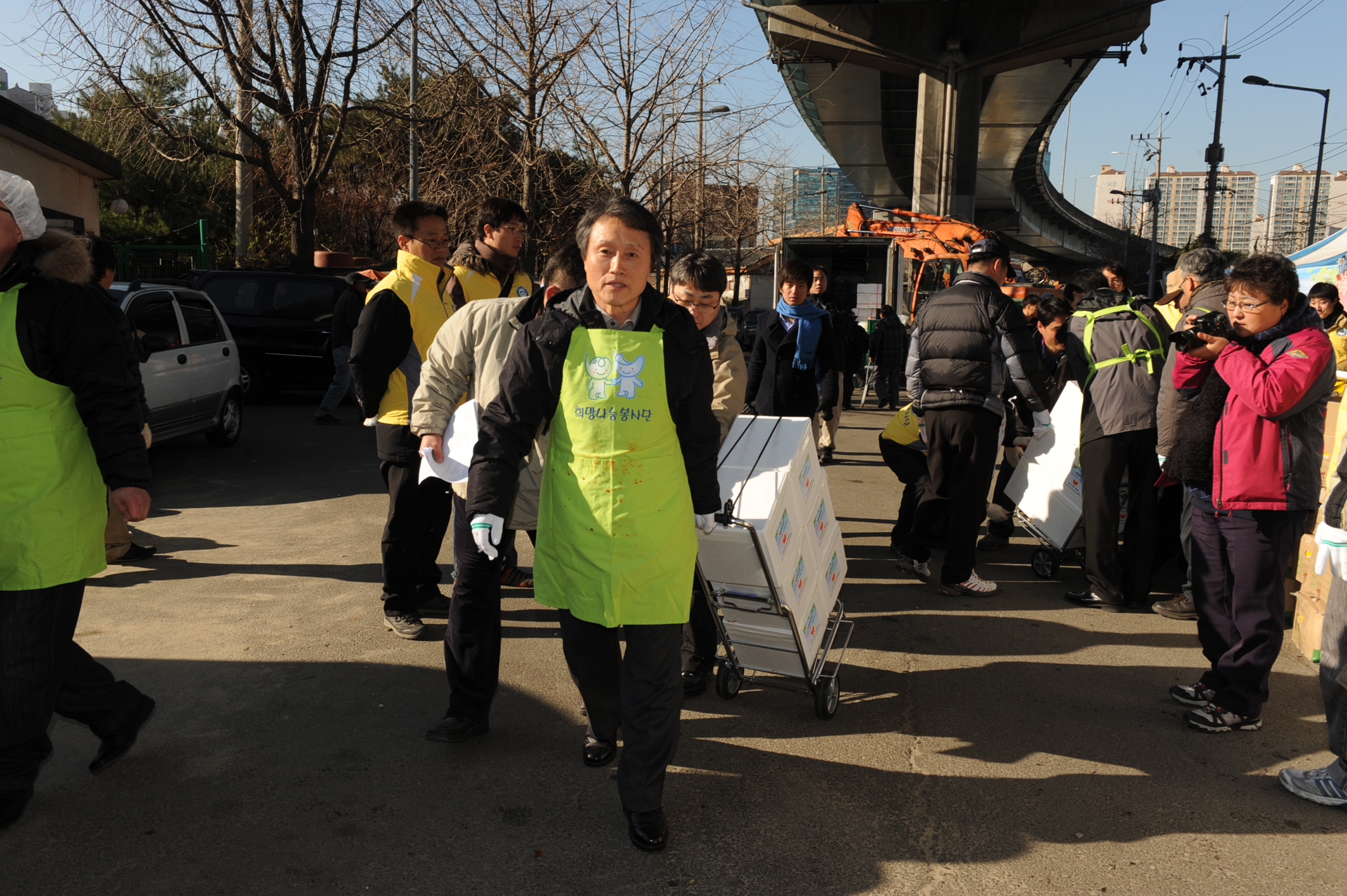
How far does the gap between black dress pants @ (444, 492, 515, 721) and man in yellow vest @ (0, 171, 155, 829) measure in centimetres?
107

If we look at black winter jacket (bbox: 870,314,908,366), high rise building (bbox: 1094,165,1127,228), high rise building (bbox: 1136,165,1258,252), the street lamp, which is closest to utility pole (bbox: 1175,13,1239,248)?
the street lamp

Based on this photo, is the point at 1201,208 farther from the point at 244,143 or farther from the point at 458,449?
the point at 458,449

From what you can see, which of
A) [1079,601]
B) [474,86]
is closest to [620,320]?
[1079,601]

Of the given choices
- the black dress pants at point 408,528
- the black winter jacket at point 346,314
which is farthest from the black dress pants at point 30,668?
the black winter jacket at point 346,314

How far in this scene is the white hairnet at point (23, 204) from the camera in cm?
305

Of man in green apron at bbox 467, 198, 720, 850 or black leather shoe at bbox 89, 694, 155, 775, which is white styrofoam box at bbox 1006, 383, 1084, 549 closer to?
man in green apron at bbox 467, 198, 720, 850

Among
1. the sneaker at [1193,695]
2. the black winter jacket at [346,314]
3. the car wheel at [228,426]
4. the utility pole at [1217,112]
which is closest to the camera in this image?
the sneaker at [1193,695]

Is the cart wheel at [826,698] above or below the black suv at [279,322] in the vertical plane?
below

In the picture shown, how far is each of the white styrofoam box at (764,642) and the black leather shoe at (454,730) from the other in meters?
1.04

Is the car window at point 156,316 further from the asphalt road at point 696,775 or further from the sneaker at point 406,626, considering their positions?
the sneaker at point 406,626

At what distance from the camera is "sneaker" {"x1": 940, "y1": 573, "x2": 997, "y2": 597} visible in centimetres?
580

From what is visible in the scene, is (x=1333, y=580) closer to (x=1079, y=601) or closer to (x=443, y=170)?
(x=1079, y=601)

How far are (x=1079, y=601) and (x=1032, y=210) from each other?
205 feet

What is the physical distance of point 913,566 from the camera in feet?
20.4
